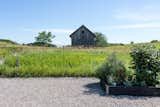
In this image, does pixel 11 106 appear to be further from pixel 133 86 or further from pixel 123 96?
pixel 133 86

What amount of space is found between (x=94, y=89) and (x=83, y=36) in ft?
119

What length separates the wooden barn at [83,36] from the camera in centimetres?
4600

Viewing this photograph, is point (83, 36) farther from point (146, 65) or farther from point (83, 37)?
point (146, 65)

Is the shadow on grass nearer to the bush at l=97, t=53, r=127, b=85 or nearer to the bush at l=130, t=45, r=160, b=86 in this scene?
the bush at l=97, t=53, r=127, b=85

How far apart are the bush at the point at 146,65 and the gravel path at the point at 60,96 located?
0.97 m

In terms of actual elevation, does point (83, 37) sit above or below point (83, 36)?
below

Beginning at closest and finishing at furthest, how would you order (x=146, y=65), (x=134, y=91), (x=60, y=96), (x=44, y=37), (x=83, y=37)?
(x=60, y=96), (x=134, y=91), (x=146, y=65), (x=83, y=37), (x=44, y=37)

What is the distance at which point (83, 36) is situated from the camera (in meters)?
46.1

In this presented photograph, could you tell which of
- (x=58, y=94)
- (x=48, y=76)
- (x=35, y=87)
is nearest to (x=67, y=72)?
(x=48, y=76)

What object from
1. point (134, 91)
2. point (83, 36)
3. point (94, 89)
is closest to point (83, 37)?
point (83, 36)

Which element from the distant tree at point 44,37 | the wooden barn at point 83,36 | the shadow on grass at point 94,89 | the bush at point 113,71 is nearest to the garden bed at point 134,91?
the shadow on grass at point 94,89

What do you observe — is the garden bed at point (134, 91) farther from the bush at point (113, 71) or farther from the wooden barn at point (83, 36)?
the wooden barn at point (83, 36)

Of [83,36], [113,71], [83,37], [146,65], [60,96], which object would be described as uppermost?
[83,36]

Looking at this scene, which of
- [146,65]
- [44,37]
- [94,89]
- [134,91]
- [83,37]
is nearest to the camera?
[134,91]
